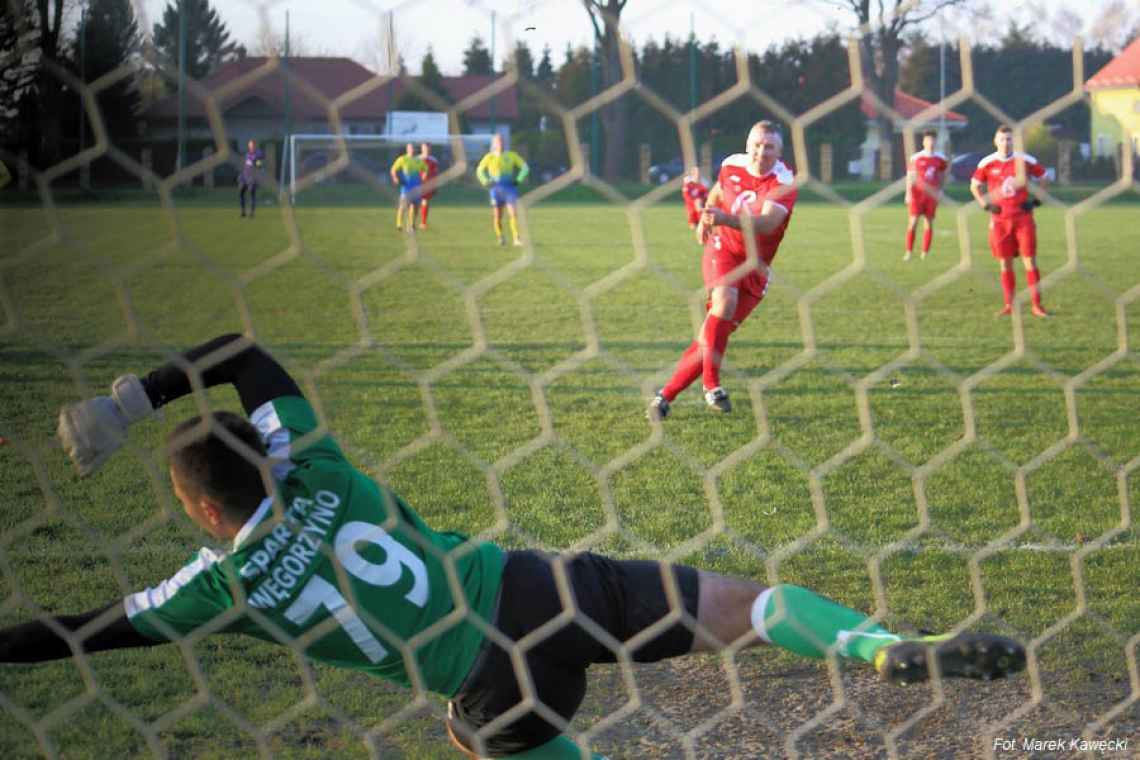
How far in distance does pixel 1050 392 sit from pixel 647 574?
5.40m

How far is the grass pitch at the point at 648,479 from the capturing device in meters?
2.98

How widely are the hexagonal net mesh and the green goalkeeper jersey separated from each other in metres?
0.02

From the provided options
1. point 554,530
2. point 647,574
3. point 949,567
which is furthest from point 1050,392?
point 647,574

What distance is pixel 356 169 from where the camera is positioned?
234 cm

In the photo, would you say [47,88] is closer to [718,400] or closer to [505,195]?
[718,400]

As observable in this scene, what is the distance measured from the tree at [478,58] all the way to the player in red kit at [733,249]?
3.66 m

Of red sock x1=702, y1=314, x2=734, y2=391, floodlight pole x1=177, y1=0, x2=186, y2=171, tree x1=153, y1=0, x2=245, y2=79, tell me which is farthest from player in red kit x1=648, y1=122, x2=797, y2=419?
tree x1=153, y1=0, x2=245, y2=79

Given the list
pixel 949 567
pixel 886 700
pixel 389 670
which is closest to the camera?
pixel 389 670

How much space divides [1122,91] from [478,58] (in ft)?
4.54

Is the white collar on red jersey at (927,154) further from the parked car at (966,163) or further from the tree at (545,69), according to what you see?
the tree at (545,69)

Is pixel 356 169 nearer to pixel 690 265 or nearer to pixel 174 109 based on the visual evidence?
pixel 174 109

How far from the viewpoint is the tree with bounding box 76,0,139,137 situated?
180cm

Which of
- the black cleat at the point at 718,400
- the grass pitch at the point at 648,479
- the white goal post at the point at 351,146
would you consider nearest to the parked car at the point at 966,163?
the grass pitch at the point at 648,479

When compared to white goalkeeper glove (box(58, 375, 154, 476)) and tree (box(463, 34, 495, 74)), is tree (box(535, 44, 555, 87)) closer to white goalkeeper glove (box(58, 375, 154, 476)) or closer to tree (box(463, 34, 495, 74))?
tree (box(463, 34, 495, 74))
